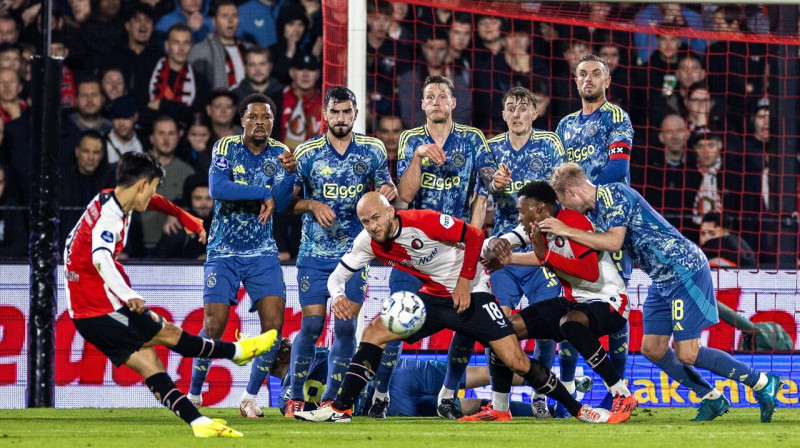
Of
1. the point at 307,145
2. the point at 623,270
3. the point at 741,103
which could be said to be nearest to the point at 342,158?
the point at 307,145

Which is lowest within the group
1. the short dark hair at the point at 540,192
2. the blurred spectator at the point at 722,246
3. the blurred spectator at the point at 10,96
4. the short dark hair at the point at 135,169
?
the blurred spectator at the point at 722,246

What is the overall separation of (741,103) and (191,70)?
5.29m

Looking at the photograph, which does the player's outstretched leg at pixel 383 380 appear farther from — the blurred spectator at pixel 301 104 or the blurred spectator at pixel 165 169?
the blurred spectator at pixel 301 104

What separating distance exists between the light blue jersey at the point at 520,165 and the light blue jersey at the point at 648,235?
0.74m

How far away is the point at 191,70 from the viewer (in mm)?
11141

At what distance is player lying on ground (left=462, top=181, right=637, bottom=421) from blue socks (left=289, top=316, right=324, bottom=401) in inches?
44.5

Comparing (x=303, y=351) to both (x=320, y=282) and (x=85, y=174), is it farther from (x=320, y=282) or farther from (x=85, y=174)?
(x=85, y=174)

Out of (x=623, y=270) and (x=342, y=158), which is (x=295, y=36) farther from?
(x=623, y=270)

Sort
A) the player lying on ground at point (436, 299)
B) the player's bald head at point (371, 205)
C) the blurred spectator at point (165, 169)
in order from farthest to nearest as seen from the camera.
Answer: the blurred spectator at point (165, 169), the player lying on ground at point (436, 299), the player's bald head at point (371, 205)

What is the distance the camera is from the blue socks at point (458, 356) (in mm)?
7492

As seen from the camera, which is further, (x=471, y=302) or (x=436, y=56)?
(x=436, y=56)

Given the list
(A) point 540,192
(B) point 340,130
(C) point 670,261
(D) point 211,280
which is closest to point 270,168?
(B) point 340,130

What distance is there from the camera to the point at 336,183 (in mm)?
7734

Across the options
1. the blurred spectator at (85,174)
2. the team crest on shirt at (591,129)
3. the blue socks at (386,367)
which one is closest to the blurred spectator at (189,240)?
the blurred spectator at (85,174)
